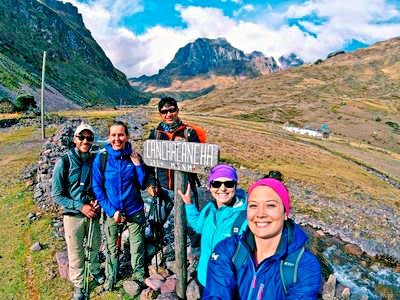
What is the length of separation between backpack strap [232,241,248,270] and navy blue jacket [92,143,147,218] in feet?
13.9

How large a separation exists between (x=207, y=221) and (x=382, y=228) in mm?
21451

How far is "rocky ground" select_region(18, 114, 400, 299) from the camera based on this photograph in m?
8.49

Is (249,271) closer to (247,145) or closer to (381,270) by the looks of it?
(381,270)

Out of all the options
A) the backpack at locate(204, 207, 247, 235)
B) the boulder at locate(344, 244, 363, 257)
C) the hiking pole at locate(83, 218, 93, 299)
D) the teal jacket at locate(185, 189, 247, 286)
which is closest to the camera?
the backpack at locate(204, 207, 247, 235)

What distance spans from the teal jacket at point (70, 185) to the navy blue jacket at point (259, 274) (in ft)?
15.5

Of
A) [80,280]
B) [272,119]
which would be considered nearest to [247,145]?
[80,280]

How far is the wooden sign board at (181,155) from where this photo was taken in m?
6.66

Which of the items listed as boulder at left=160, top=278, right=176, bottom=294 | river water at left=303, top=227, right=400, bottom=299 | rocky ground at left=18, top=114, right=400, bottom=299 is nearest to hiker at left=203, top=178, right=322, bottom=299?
rocky ground at left=18, top=114, right=400, bottom=299

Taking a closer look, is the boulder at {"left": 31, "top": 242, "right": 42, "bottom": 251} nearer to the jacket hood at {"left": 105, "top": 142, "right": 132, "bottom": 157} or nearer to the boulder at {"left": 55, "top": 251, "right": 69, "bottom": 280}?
the boulder at {"left": 55, "top": 251, "right": 69, "bottom": 280}

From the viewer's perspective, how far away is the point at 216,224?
6168mm

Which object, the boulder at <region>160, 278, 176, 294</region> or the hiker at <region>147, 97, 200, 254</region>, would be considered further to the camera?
the boulder at <region>160, 278, 176, 294</region>

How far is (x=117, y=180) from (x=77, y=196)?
105 centimetres

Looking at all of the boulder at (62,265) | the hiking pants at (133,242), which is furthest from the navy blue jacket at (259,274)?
the boulder at (62,265)

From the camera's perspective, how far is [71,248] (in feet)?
28.0
